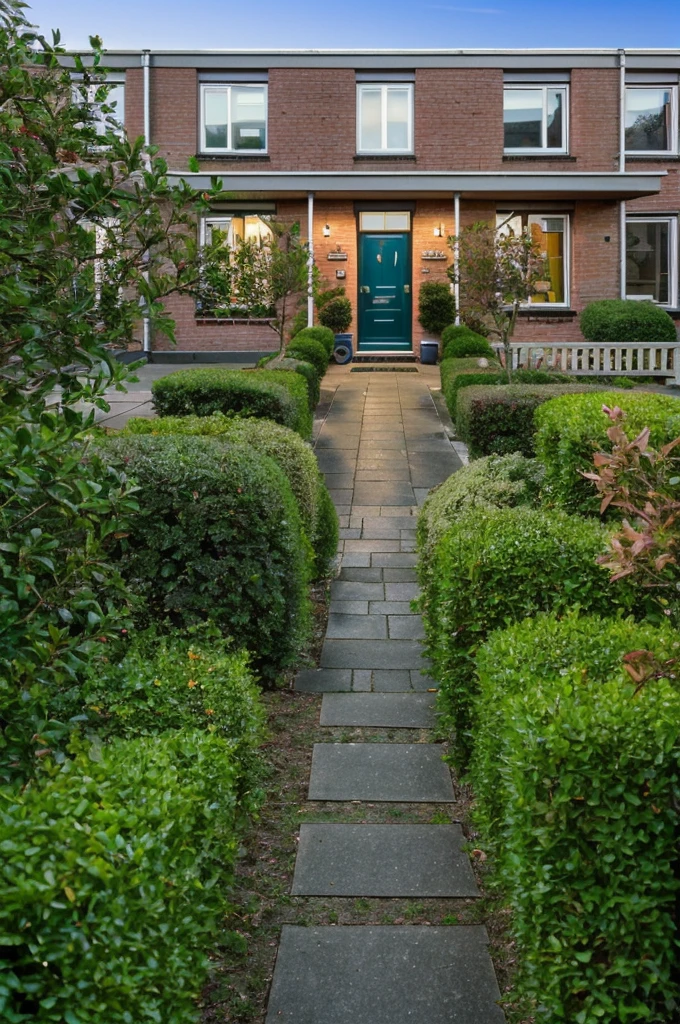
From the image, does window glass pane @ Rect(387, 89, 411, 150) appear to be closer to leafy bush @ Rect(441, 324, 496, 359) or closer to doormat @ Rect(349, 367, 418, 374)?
doormat @ Rect(349, 367, 418, 374)

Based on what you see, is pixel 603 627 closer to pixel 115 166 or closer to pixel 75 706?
pixel 75 706

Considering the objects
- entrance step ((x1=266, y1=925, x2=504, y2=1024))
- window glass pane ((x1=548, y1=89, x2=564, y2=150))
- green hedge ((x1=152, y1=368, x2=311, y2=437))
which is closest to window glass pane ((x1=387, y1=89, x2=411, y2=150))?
window glass pane ((x1=548, y1=89, x2=564, y2=150))

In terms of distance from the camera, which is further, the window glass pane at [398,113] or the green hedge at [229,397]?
the window glass pane at [398,113]

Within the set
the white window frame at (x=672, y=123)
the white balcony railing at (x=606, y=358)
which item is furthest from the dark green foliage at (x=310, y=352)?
the white window frame at (x=672, y=123)

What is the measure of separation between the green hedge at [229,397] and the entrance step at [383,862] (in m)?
6.30

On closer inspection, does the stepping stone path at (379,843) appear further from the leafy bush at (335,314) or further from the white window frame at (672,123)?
the white window frame at (672,123)

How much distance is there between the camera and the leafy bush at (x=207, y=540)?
245 inches

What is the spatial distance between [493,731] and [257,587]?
105 inches

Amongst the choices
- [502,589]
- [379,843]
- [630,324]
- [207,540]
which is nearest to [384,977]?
[379,843]

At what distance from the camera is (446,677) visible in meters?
5.39

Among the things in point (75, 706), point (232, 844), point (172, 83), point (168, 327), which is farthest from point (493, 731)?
point (172, 83)

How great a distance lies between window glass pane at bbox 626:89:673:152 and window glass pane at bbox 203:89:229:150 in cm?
1051

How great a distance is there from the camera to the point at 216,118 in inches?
1040

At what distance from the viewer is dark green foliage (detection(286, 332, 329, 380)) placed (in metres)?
17.9
